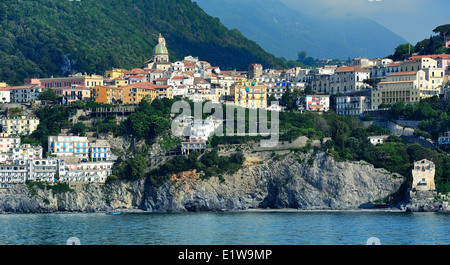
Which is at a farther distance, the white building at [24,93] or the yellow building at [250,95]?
the white building at [24,93]

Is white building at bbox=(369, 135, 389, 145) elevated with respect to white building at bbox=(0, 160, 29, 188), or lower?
elevated

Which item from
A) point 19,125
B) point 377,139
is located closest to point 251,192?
point 377,139

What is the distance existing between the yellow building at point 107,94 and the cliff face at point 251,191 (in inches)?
506

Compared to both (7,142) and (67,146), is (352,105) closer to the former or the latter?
(67,146)

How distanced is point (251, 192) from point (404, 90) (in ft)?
61.7

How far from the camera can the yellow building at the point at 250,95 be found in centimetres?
5944

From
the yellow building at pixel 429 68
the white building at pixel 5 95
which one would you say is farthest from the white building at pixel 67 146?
the yellow building at pixel 429 68

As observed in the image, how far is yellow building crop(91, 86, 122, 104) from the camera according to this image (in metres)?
Answer: 59.1

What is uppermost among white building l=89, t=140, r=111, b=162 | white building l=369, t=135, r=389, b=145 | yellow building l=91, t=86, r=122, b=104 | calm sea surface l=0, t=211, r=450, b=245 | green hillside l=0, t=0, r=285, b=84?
green hillside l=0, t=0, r=285, b=84

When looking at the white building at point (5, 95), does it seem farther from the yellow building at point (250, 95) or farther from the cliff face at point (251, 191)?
the yellow building at point (250, 95)

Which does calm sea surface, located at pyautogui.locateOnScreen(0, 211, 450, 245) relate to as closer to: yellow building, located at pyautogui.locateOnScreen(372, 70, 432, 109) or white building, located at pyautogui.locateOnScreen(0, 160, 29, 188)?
white building, located at pyautogui.locateOnScreen(0, 160, 29, 188)

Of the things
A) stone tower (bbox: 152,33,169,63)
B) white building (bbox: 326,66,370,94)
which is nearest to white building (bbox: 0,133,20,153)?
stone tower (bbox: 152,33,169,63)

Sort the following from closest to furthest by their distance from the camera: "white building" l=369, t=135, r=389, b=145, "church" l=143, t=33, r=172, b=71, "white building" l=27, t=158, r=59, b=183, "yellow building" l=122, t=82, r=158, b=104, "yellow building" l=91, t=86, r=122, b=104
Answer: "white building" l=27, t=158, r=59, b=183
"white building" l=369, t=135, r=389, b=145
"yellow building" l=122, t=82, r=158, b=104
"yellow building" l=91, t=86, r=122, b=104
"church" l=143, t=33, r=172, b=71

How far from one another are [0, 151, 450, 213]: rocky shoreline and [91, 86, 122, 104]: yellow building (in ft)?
41.8
